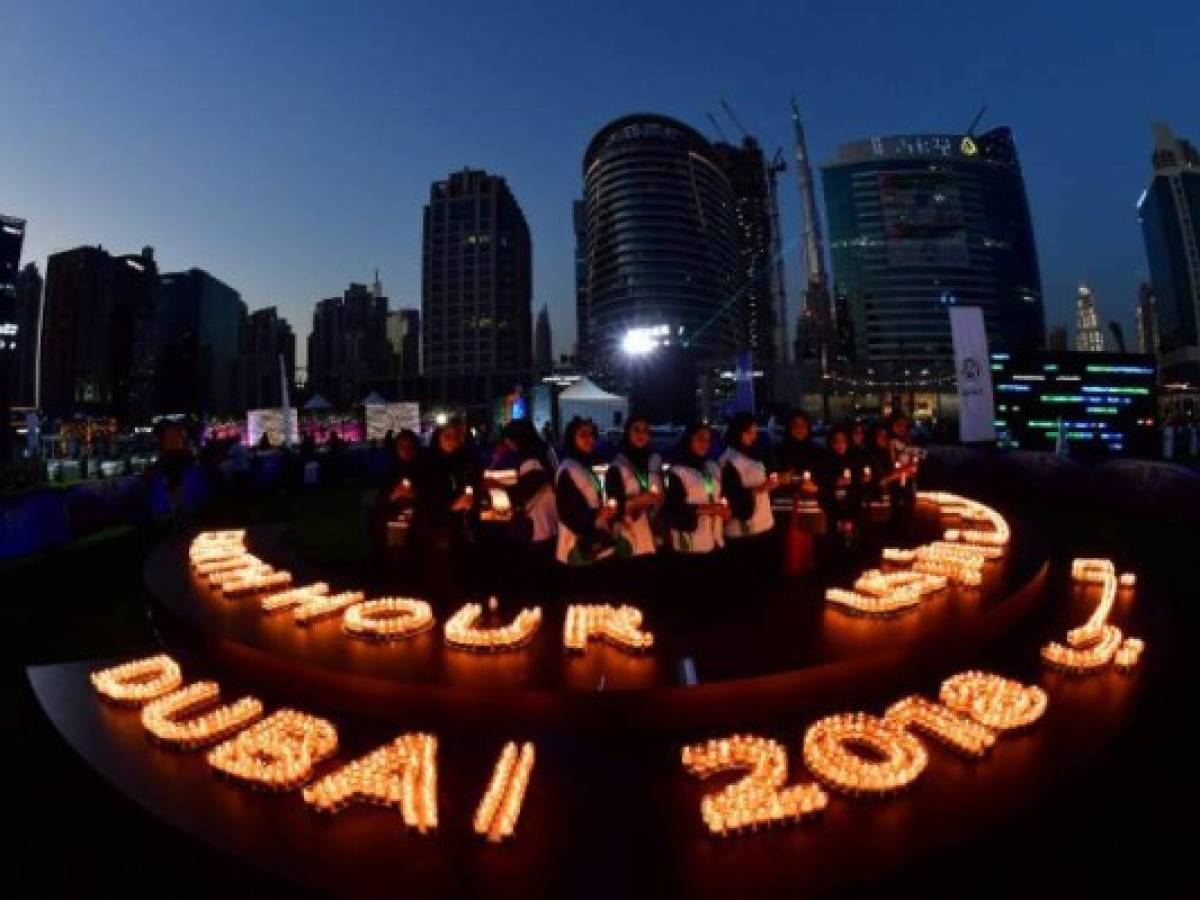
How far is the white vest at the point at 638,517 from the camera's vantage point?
5.31 meters

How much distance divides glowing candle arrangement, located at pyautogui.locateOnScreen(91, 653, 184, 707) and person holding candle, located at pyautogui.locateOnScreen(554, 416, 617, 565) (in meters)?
2.76

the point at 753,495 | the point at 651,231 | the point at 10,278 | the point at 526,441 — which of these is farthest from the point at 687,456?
the point at 651,231

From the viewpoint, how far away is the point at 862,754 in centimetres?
359

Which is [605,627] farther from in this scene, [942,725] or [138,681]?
[138,681]

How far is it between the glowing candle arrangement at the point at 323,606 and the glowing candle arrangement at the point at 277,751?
54.3 inches

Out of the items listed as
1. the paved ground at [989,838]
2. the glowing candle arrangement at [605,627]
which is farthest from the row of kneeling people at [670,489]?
the paved ground at [989,838]

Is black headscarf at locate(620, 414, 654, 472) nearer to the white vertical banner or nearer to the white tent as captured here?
the white vertical banner

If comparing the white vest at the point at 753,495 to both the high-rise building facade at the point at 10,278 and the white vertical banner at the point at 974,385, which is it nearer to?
the white vertical banner at the point at 974,385

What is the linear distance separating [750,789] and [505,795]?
109cm

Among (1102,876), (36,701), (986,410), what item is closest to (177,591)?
(36,701)

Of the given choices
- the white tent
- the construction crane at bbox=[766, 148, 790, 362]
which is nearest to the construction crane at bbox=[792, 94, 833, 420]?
the construction crane at bbox=[766, 148, 790, 362]

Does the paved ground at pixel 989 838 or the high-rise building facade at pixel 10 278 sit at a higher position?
the high-rise building facade at pixel 10 278

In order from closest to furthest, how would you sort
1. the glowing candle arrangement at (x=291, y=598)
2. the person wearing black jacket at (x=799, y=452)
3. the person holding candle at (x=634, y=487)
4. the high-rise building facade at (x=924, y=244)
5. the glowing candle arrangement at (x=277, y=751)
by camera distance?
the glowing candle arrangement at (x=277, y=751)
the person holding candle at (x=634, y=487)
the glowing candle arrangement at (x=291, y=598)
the person wearing black jacket at (x=799, y=452)
the high-rise building facade at (x=924, y=244)

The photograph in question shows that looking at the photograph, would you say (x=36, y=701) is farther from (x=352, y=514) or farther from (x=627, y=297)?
(x=627, y=297)
